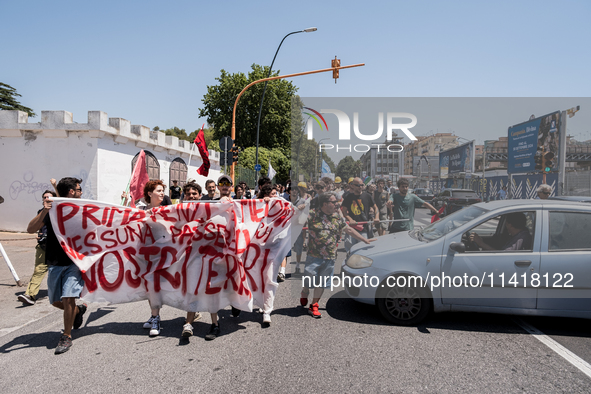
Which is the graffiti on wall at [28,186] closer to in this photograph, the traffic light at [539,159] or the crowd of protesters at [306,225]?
the crowd of protesters at [306,225]

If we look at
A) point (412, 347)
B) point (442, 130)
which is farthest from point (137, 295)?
point (442, 130)

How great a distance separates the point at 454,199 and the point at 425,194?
0.89 m

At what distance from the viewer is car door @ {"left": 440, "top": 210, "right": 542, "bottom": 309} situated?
179 inches

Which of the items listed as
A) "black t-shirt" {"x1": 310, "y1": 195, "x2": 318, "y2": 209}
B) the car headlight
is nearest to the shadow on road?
the car headlight

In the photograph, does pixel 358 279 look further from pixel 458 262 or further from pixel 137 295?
pixel 137 295

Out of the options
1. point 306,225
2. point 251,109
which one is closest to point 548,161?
point 306,225

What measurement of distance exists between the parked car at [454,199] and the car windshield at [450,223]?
13.3 inches

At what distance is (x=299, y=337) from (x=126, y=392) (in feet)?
6.20

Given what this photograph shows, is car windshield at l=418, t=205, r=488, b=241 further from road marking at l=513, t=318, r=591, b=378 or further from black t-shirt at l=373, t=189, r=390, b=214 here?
black t-shirt at l=373, t=189, r=390, b=214

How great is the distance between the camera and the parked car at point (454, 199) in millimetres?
5859

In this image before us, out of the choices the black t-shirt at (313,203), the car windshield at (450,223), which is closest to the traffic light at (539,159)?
the car windshield at (450,223)

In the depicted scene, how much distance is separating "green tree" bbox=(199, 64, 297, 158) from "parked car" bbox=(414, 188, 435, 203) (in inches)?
1202

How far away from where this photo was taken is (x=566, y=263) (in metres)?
4.47

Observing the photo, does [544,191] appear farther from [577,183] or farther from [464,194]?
[464,194]
